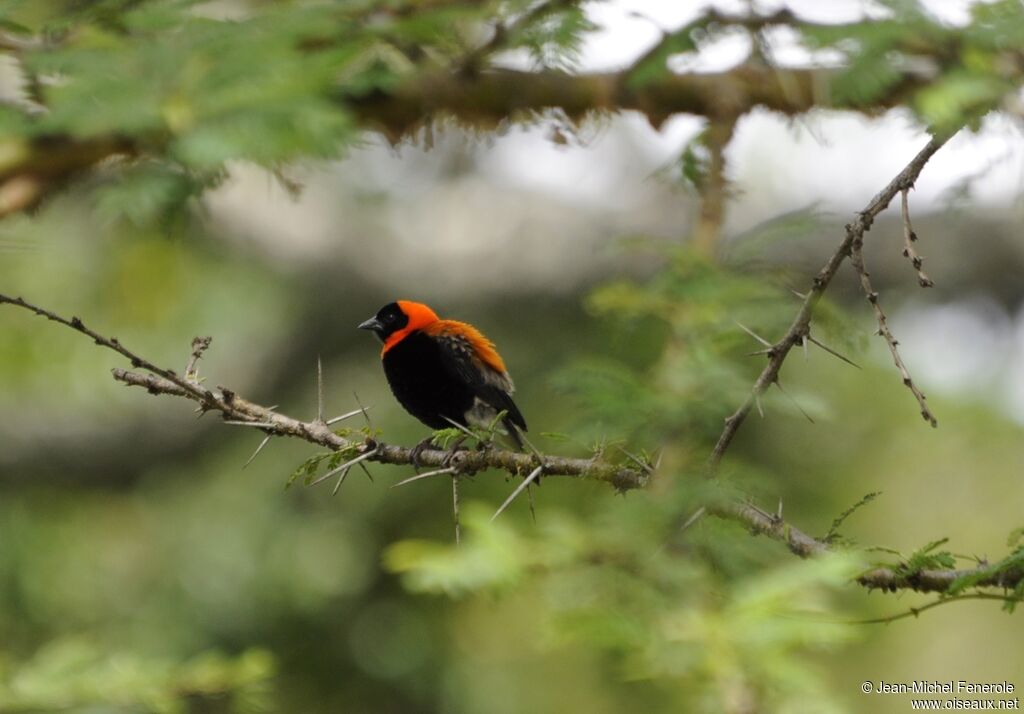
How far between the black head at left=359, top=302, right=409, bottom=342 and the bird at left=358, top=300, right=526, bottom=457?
9.6 inches

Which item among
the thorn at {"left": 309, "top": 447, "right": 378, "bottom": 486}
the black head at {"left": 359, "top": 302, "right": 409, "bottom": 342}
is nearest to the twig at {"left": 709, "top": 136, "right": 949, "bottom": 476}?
the thorn at {"left": 309, "top": 447, "right": 378, "bottom": 486}

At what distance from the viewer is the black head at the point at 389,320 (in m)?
5.16

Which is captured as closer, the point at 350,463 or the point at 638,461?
the point at 638,461

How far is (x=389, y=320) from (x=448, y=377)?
60 cm

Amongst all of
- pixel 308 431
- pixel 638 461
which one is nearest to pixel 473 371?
pixel 308 431

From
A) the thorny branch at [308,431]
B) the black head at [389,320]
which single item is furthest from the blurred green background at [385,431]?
the thorny branch at [308,431]

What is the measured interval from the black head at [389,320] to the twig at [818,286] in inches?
123

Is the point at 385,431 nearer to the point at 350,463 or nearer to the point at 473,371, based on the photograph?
the point at 473,371

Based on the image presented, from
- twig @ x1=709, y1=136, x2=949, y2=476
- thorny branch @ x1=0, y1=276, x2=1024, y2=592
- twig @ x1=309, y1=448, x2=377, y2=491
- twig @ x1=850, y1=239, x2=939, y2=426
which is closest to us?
twig @ x1=850, y1=239, x2=939, y2=426

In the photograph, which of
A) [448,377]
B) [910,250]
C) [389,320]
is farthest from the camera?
[389,320]

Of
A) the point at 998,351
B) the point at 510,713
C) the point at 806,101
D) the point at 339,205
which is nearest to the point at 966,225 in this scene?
the point at 998,351

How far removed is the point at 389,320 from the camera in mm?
5188

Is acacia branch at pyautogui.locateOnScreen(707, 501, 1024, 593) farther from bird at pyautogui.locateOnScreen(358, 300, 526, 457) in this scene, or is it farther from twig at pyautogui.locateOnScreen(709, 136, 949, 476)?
bird at pyautogui.locateOnScreen(358, 300, 526, 457)

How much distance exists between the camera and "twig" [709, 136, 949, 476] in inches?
81.1
